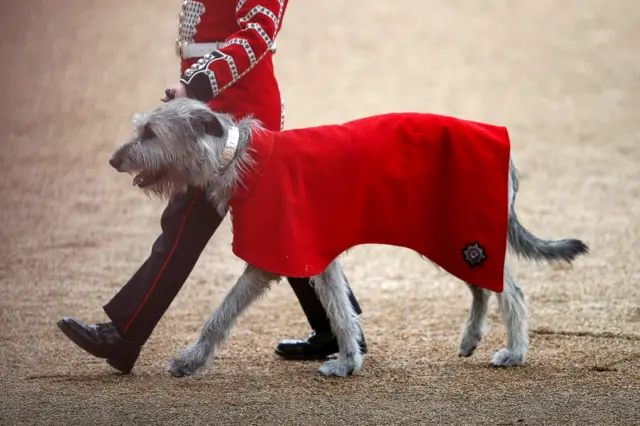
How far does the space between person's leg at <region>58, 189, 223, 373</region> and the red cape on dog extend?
24 centimetres

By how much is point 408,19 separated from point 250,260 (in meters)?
12.5

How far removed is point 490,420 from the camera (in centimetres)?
436

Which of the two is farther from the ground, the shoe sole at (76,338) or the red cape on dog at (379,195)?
the red cape on dog at (379,195)

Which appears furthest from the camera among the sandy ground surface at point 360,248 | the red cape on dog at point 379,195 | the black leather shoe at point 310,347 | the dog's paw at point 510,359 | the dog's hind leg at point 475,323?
the black leather shoe at point 310,347

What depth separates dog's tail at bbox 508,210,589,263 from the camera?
5.45m

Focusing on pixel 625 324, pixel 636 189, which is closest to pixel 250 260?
pixel 625 324

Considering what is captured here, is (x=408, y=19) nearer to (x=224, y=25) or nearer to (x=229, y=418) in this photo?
(x=224, y=25)

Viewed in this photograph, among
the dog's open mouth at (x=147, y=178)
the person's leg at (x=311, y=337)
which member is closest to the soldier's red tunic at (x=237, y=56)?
the dog's open mouth at (x=147, y=178)

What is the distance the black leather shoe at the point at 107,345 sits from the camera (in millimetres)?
5137

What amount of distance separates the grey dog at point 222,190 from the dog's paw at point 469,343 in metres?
0.16

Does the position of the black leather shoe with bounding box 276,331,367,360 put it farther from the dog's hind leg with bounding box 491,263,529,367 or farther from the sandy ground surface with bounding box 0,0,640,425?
the dog's hind leg with bounding box 491,263,529,367

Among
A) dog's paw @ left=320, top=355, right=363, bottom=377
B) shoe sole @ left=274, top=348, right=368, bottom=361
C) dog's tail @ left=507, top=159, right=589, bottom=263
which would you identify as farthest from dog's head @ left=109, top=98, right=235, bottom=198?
dog's tail @ left=507, top=159, right=589, bottom=263

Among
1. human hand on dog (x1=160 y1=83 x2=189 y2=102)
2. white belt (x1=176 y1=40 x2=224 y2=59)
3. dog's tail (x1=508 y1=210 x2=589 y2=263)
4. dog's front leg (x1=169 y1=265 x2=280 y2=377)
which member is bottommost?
dog's front leg (x1=169 y1=265 x2=280 y2=377)

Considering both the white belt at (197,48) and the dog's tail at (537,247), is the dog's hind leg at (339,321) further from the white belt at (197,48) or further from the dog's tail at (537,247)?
the white belt at (197,48)
